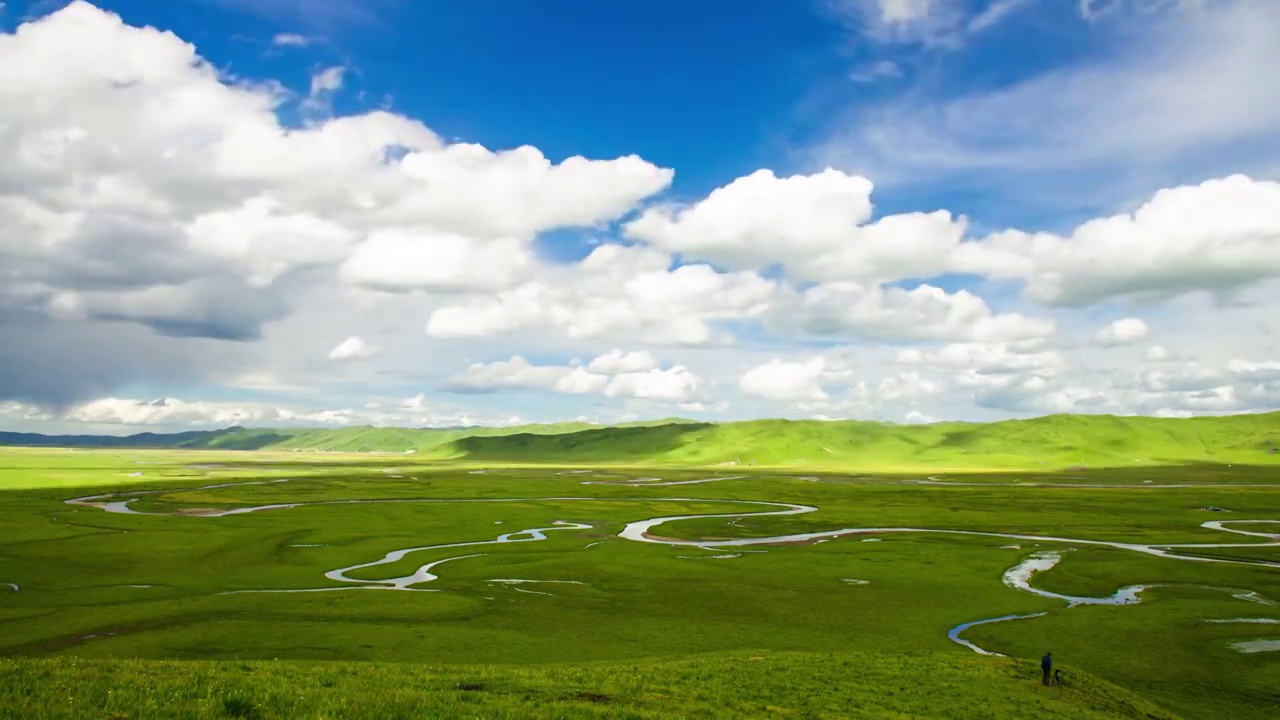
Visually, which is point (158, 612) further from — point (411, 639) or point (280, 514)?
point (280, 514)

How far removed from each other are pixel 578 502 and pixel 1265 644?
131916mm

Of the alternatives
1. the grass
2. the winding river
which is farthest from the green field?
the winding river

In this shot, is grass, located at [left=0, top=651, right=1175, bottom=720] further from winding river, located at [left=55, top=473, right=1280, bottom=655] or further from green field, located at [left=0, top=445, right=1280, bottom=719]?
winding river, located at [left=55, top=473, right=1280, bottom=655]

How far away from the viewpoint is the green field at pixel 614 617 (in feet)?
89.8

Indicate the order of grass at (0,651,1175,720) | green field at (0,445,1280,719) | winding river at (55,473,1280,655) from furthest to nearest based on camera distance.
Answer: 1. winding river at (55,473,1280,655)
2. green field at (0,445,1280,719)
3. grass at (0,651,1175,720)

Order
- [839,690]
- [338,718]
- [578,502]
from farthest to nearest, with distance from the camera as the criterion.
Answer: [578,502] → [839,690] → [338,718]

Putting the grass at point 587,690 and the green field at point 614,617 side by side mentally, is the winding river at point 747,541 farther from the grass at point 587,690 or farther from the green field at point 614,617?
the grass at point 587,690

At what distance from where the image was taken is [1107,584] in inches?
3049

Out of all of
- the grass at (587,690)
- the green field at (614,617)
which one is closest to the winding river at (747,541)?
the green field at (614,617)

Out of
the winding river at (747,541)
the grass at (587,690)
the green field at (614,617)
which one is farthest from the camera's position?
the winding river at (747,541)

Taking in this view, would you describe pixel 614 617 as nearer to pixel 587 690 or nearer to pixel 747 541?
pixel 587 690

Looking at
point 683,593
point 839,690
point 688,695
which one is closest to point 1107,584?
point 683,593

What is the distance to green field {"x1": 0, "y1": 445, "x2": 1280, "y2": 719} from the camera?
27.4 meters

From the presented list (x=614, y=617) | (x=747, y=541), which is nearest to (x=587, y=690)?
(x=614, y=617)
